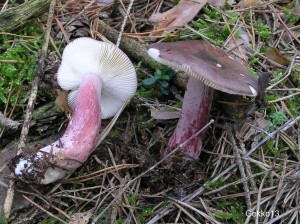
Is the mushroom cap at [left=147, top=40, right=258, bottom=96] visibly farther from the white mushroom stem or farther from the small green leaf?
the white mushroom stem

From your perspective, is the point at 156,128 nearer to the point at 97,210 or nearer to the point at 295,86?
the point at 97,210

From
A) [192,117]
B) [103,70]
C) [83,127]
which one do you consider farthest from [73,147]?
[192,117]

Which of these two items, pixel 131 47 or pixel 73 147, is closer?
pixel 73 147

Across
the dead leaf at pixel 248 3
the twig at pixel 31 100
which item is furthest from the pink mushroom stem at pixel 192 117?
the dead leaf at pixel 248 3

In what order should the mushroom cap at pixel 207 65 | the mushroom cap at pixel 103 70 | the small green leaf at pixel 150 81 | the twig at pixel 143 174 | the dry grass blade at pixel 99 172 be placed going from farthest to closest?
the small green leaf at pixel 150 81
the mushroom cap at pixel 103 70
the dry grass blade at pixel 99 172
the twig at pixel 143 174
the mushroom cap at pixel 207 65

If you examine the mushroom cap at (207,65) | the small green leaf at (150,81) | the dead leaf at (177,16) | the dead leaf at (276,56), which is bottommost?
the small green leaf at (150,81)

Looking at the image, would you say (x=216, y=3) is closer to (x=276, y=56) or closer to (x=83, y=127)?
(x=276, y=56)

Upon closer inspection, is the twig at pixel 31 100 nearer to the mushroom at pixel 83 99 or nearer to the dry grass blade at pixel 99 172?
the mushroom at pixel 83 99
